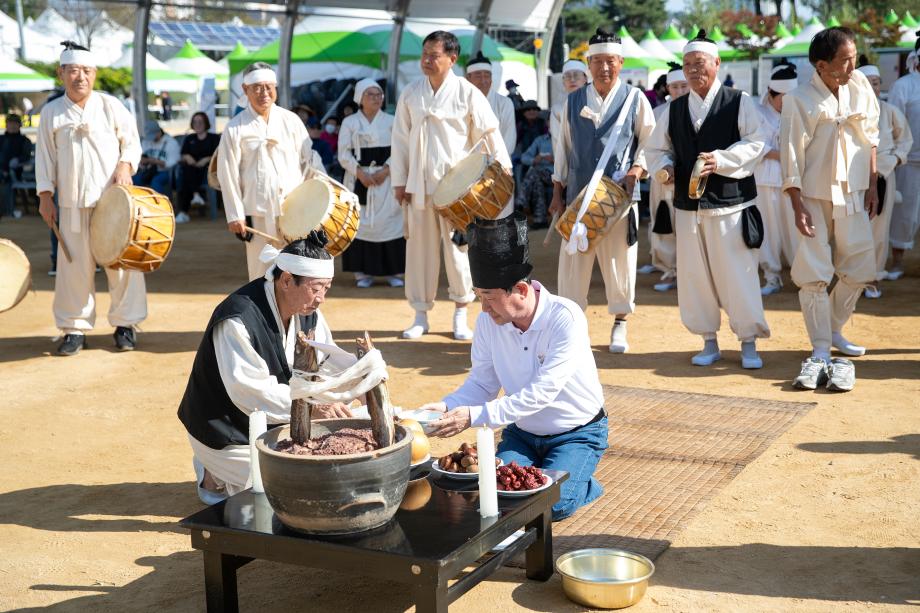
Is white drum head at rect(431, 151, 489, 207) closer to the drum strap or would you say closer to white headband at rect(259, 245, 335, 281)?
the drum strap

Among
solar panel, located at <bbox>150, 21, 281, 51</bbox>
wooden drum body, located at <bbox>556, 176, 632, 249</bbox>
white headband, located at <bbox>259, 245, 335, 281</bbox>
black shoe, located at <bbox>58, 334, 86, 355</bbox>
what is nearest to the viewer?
white headband, located at <bbox>259, 245, 335, 281</bbox>

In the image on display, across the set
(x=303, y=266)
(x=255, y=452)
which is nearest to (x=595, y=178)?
(x=303, y=266)

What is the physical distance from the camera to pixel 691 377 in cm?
659

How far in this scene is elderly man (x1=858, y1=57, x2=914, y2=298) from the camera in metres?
8.03

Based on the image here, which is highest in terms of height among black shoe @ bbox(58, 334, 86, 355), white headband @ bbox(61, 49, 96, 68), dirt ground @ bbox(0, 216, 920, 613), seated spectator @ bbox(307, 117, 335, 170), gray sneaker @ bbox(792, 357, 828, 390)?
white headband @ bbox(61, 49, 96, 68)

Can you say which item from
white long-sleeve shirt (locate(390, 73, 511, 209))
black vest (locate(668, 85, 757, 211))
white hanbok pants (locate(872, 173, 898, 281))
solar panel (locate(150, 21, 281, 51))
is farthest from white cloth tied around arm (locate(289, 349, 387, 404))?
solar panel (locate(150, 21, 281, 51))

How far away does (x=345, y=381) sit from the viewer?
325 centimetres

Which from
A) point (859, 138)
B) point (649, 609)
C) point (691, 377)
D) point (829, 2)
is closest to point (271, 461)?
point (649, 609)

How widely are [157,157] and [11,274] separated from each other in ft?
27.8

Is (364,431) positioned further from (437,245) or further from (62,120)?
(62,120)

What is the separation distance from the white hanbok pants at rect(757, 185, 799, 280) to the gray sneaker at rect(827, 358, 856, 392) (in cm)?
300

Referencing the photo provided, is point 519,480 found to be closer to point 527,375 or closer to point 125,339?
point 527,375

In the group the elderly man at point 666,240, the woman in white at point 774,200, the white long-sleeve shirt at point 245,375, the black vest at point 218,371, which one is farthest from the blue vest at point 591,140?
the white long-sleeve shirt at point 245,375

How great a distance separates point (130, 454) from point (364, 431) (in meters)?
2.41
